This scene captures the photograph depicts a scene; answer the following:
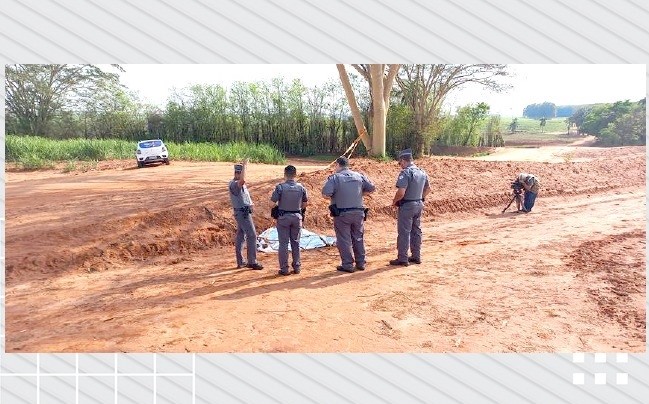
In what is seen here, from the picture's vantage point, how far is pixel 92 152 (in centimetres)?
1869

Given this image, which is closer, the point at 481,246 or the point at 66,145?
the point at 481,246

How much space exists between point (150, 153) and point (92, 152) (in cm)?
308

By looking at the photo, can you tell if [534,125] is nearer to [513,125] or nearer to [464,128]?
[513,125]

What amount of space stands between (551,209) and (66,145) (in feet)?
56.1

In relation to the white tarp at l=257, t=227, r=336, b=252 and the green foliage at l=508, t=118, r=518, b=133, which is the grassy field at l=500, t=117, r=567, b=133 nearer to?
the green foliage at l=508, t=118, r=518, b=133

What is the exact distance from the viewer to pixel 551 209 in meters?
10.9

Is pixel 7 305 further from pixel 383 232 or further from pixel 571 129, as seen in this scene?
pixel 571 129

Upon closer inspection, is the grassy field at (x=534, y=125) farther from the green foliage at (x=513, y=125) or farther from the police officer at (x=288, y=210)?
the police officer at (x=288, y=210)

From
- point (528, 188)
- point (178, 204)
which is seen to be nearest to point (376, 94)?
point (528, 188)

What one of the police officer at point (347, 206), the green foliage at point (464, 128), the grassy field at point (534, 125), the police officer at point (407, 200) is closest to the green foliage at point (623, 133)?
the grassy field at point (534, 125)

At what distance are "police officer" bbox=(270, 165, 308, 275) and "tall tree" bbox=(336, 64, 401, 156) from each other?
7567 millimetres

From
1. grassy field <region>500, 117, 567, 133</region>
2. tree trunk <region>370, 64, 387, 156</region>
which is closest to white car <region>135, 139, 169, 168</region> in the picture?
tree trunk <region>370, 64, 387, 156</region>

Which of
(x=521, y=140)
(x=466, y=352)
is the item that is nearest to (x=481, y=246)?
(x=466, y=352)

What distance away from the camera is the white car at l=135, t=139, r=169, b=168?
17.1 m
